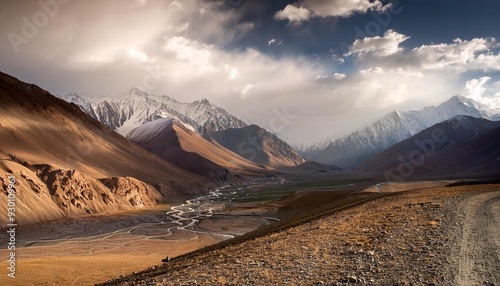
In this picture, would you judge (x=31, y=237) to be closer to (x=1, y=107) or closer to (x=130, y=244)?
(x=130, y=244)

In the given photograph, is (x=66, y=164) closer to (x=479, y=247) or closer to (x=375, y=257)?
(x=375, y=257)

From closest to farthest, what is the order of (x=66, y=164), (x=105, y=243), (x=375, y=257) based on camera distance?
(x=375, y=257), (x=105, y=243), (x=66, y=164)

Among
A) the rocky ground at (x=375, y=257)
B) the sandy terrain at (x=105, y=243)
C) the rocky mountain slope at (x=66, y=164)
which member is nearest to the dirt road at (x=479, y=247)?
the rocky ground at (x=375, y=257)

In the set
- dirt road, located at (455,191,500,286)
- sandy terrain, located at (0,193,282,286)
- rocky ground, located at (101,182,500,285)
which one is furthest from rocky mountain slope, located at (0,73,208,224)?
dirt road, located at (455,191,500,286)

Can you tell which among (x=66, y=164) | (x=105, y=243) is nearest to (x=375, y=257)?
(x=105, y=243)

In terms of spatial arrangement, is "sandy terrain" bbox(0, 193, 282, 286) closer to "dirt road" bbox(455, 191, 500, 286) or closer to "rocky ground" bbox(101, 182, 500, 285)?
"rocky ground" bbox(101, 182, 500, 285)

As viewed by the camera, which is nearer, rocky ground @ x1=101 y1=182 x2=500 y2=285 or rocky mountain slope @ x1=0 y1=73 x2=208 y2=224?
rocky ground @ x1=101 y1=182 x2=500 y2=285
